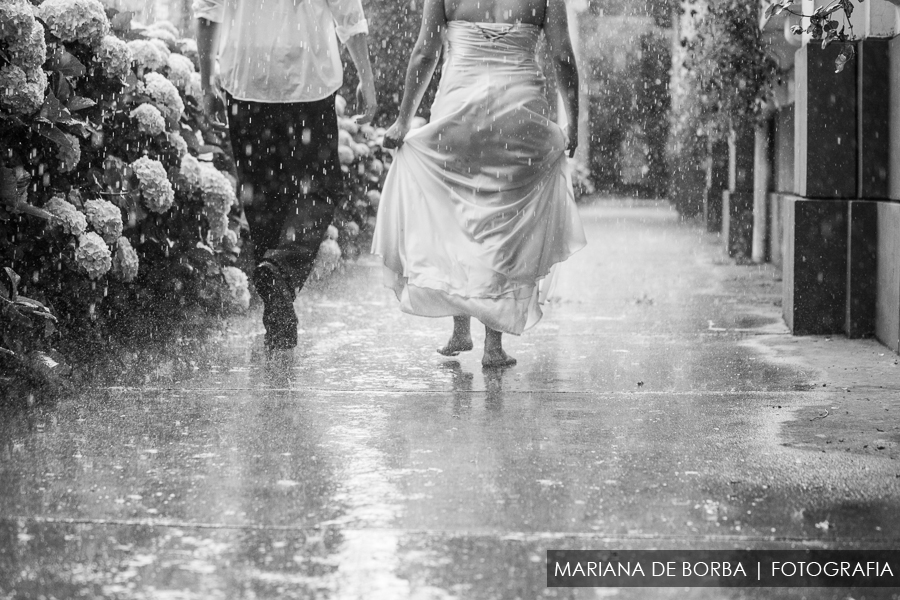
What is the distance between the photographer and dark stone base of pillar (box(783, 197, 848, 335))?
6488mm

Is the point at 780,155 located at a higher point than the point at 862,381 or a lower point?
higher

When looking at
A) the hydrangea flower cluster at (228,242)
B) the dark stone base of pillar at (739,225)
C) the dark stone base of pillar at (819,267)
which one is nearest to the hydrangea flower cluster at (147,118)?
the hydrangea flower cluster at (228,242)

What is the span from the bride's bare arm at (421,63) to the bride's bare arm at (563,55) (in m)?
0.47

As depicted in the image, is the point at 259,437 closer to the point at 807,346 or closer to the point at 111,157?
the point at 111,157

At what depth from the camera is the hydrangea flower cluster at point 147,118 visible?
228 inches

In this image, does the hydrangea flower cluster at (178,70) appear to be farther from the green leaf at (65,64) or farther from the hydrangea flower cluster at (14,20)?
the hydrangea flower cluster at (14,20)

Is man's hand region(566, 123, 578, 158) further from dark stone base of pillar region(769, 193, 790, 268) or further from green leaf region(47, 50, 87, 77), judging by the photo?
dark stone base of pillar region(769, 193, 790, 268)

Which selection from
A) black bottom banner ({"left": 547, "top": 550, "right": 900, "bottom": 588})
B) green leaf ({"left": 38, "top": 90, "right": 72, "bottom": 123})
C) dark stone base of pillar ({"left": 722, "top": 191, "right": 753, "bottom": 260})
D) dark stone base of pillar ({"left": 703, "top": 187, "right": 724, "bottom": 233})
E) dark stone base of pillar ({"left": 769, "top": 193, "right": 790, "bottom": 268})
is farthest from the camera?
dark stone base of pillar ({"left": 703, "top": 187, "right": 724, "bottom": 233})

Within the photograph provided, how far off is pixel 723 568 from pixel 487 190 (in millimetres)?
3026

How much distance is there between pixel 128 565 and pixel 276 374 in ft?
8.25

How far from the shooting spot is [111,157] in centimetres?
571

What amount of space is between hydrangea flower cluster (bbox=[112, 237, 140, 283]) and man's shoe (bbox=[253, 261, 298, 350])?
65 cm

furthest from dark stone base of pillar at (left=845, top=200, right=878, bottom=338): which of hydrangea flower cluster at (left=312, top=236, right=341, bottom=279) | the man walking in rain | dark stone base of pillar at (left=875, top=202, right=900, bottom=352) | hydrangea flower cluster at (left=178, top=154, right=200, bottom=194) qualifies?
hydrangea flower cluster at (left=312, top=236, right=341, bottom=279)

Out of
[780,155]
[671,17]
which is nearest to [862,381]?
[780,155]
